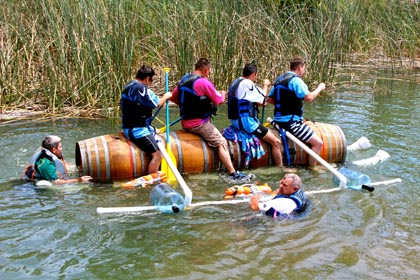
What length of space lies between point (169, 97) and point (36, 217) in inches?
88.5

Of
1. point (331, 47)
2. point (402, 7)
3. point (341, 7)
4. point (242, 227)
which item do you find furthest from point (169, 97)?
Answer: point (402, 7)

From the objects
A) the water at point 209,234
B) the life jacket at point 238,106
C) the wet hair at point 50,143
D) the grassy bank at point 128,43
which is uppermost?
the grassy bank at point 128,43

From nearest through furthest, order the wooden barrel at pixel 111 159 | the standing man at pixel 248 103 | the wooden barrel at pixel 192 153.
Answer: the wooden barrel at pixel 111 159
the wooden barrel at pixel 192 153
the standing man at pixel 248 103

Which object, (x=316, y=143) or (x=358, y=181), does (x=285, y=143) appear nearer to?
(x=316, y=143)

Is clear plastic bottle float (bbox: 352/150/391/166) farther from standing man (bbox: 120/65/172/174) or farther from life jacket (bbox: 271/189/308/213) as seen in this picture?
standing man (bbox: 120/65/172/174)

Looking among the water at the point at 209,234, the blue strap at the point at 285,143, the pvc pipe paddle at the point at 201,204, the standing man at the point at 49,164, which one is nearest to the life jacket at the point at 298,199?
the water at the point at 209,234

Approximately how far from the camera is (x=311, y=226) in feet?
19.3

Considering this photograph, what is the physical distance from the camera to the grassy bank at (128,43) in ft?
33.1

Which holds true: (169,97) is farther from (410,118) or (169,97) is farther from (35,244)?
(410,118)

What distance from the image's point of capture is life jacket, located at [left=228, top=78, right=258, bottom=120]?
7.66 meters

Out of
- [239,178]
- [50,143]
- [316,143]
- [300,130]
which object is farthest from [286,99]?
[50,143]

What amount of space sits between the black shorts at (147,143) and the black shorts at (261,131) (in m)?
1.41

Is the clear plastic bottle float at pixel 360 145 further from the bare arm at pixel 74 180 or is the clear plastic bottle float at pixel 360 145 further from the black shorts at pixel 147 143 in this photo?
the bare arm at pixel 74 180

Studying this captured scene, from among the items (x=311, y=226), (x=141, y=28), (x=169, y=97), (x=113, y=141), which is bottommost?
(x=311, y=226)
